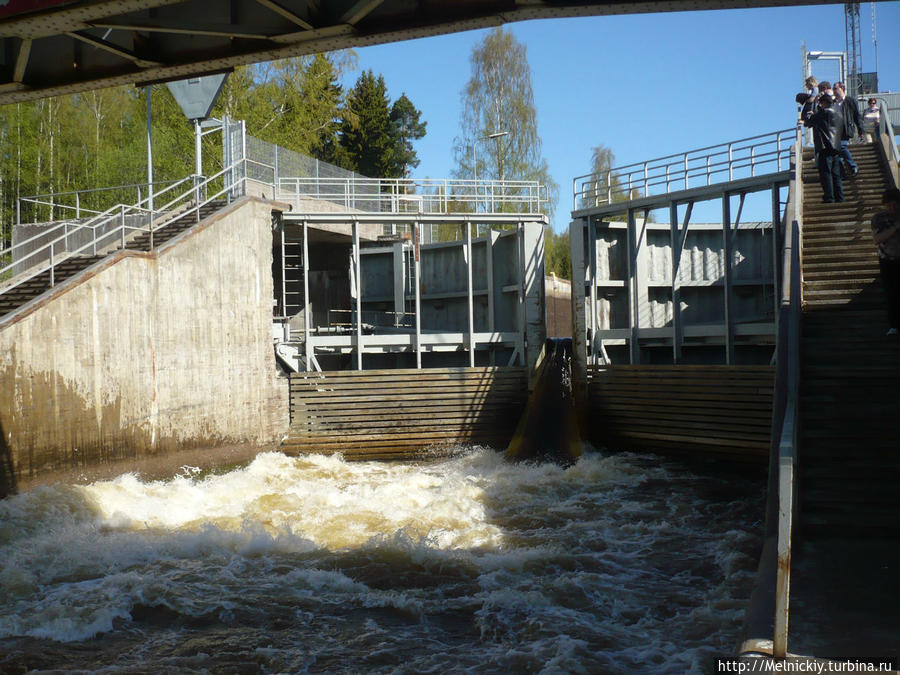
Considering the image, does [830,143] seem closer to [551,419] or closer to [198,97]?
[551,419]

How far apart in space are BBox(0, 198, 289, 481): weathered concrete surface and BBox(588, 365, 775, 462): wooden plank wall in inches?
271

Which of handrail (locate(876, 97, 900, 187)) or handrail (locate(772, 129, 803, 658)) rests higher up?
handrail (locate(876, 97, 900, 187))

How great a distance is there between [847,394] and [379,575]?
17.2 ft

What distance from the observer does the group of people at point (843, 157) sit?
309 inches

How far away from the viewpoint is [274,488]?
1320 centimetres

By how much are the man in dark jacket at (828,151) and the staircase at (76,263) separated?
35.9ft

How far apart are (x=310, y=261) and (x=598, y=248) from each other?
7.88 m

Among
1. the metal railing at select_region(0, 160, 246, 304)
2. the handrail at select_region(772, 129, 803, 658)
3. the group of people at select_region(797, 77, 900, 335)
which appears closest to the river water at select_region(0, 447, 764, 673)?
the handrail at select_region(772, 129, 803, 658)

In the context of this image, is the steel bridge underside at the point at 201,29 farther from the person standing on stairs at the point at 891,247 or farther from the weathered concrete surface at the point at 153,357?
the weathered concrete surface at the point at 153,357

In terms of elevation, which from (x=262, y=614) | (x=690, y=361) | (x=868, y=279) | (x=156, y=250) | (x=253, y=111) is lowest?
(x=262, y=614)

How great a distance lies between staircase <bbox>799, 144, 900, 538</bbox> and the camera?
6484 mm

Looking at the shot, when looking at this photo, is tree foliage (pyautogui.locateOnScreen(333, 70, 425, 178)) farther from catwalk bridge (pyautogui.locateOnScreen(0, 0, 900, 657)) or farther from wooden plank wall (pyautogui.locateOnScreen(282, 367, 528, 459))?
wooden plank wall (pyautogui.locateOnScreen(282, 367, 528, 459))

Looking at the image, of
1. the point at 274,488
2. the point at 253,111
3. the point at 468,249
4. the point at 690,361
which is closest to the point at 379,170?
the point at 253,111

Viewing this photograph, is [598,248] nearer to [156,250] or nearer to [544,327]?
[544,327]
